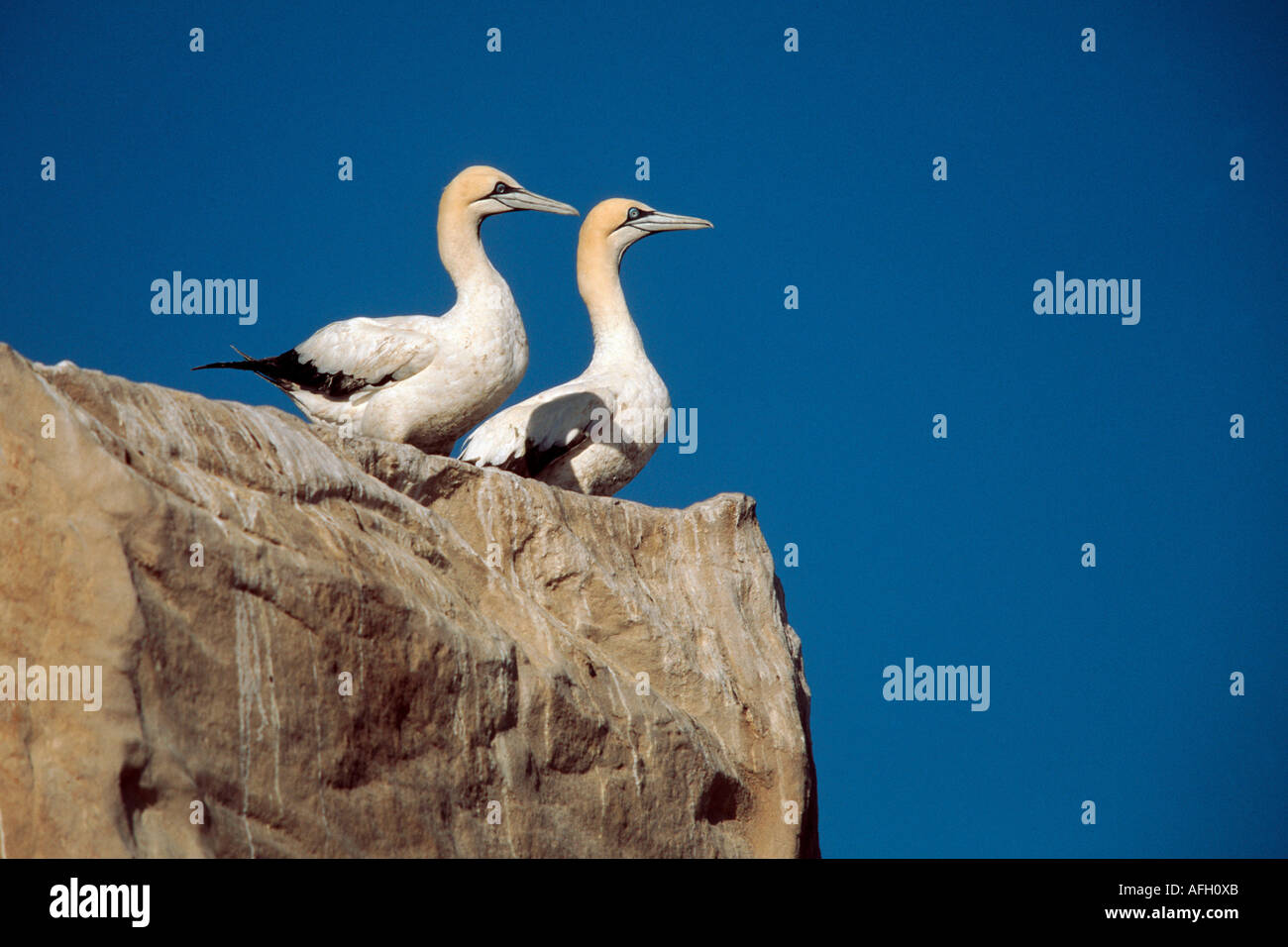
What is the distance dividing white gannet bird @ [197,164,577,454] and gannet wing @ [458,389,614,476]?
2.53 feet

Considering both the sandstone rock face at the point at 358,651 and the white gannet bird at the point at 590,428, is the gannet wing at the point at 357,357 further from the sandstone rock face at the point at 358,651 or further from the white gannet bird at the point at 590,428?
the sandstone rock face at the point at 358,651

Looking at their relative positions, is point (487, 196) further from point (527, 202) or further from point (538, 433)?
point (538, 433)

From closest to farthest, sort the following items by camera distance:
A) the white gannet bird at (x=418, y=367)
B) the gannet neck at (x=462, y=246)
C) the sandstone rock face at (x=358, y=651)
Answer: the sandstone rock face at (x=358, y=651) < the white gannet bird at (x=418, y=367) < the gannet neck at (x=462, y=246)

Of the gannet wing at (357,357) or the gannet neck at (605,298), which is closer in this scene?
the gannet wing at (357,357)

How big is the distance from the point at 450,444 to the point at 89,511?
587 cm

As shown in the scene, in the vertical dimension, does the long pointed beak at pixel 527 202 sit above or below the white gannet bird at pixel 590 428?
above

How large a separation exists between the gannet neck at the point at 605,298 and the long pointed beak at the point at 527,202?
66.3 inches

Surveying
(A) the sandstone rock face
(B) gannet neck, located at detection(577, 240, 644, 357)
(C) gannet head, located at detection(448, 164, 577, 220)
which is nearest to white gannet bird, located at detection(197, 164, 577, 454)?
(C) gannet head, located at detection(448, 164, 577, 220)

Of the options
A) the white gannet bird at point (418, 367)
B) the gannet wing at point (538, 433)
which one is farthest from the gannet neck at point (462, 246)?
the gannet wing at point (538, 433)

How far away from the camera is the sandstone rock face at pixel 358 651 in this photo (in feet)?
29.3

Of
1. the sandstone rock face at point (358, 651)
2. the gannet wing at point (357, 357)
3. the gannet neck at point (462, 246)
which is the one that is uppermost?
the gannet neck at point (462, 246)

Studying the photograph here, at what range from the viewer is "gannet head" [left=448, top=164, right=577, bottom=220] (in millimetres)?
15719

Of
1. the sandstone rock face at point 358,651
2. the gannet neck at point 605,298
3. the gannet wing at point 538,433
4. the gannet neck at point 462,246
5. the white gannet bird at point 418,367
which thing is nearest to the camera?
the sandstone rock face at point 358,651
